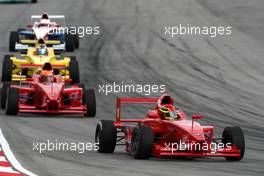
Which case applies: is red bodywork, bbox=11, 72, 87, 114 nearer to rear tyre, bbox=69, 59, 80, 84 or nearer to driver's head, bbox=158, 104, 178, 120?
rear tyre, bbox=69, 59, 80, 84

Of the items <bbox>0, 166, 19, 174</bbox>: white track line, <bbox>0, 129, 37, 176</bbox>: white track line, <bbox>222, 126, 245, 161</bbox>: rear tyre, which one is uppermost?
<bbox>222, 126, 245, 161</bbox>: rear tyre

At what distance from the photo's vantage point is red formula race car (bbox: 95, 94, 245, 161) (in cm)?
1850

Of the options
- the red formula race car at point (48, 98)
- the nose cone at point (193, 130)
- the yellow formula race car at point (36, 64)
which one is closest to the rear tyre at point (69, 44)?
the yellow formula race car at point (36, 64)

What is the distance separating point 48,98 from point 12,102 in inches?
38.1

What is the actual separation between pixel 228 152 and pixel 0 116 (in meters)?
9.55

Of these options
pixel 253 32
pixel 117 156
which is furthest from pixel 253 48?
pixel 117 156

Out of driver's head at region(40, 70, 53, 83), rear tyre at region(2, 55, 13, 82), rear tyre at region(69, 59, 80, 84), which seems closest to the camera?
driver's head at region(40, 70, 53, 83)

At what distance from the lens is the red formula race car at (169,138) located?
18.5 metres

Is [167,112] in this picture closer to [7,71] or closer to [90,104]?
[90,104]

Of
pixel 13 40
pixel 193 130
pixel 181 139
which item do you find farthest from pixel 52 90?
pixel 13 40

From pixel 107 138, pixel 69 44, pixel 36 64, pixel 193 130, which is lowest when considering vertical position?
pixel 107 138

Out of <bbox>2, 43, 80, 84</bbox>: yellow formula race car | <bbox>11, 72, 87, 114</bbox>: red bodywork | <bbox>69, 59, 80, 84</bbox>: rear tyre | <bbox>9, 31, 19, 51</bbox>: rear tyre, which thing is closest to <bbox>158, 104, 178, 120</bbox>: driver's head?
<bbox>11, 72, 87, 114</bbox>: red bodywork

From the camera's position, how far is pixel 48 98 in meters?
26.8

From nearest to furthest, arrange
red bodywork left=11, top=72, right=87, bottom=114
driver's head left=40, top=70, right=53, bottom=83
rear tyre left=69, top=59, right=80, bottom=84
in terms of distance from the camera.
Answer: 1. red bodywork left=11, top=72, right=87, bottom=114
2. driver's head left=40, top=70, right=53, bottom=83
3. rear tyre left=69, top=59, right=80, bottom=84
